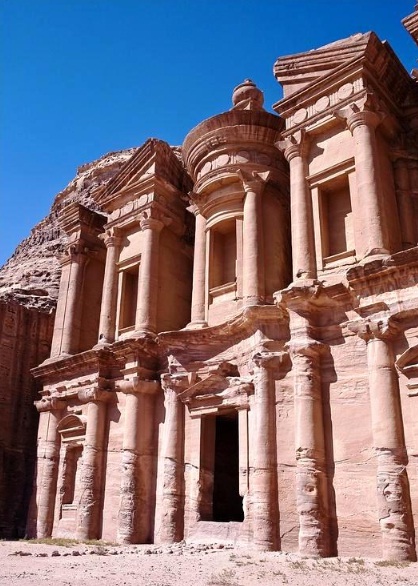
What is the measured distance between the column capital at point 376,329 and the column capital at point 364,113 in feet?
16.3

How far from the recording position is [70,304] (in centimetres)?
2147

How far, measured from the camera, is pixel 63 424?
1909 cm

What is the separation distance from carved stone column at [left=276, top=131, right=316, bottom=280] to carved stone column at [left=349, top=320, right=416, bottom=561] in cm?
246

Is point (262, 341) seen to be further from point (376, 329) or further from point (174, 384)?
point (174, 384)

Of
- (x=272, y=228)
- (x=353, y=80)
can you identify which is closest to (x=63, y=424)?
(x=272, y=228)

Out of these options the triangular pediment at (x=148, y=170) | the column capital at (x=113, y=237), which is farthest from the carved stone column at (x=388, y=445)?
the column capital at (x=113, y=237)

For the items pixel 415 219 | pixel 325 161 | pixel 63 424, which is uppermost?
pixel 325 161

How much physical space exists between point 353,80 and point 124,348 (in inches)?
384

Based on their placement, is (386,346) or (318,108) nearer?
(386,346)

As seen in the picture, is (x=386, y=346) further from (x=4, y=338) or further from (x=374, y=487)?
(x=4, y=338)

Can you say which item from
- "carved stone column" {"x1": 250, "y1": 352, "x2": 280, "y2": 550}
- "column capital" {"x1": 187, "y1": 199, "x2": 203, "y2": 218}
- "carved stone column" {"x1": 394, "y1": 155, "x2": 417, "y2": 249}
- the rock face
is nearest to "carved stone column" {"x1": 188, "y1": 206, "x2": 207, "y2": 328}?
"column capital" {"x1": 187, "y1": 199, "x2": 203, "y2": 218}

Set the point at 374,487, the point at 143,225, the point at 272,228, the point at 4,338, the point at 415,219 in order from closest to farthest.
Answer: the point at 374,487, the point at 415,219, the point at 272,228, the point at 143,225, the point at 4,338

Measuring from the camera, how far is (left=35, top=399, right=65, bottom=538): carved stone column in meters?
18.3

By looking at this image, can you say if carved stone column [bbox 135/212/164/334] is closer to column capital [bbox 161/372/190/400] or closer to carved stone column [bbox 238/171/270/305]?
column capital [bbox 161/372/190/400]
